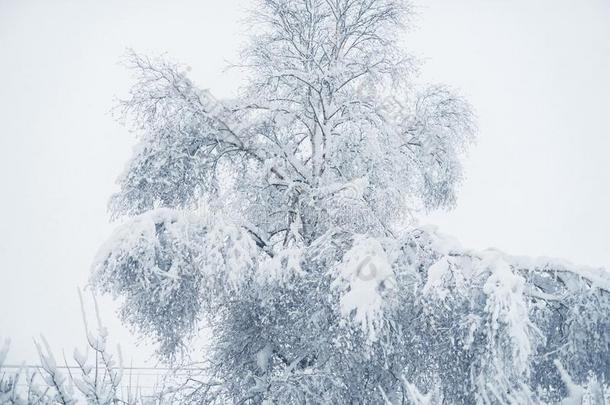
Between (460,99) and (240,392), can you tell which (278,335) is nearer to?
(240,392)

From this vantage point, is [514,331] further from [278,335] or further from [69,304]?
[69,304]

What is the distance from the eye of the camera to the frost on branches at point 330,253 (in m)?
4.65

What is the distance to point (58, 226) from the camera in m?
98.1

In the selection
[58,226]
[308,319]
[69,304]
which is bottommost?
[308,319]

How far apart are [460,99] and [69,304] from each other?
42.4 metres

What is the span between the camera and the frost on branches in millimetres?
4652

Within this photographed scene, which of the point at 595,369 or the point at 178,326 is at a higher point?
the point at 178,326

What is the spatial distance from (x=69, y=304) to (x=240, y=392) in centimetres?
4098

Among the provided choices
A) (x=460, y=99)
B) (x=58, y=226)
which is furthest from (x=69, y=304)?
(x=58, y=226)

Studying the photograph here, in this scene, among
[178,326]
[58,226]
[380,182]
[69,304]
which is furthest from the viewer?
[58,226]

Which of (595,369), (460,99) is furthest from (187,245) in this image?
(460,99)

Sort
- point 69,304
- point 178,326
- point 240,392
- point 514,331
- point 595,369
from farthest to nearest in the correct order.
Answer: point 69,304
point 240,392
point 178,326
point 595,369
point 514,331

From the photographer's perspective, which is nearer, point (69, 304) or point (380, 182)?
point (380, 182)

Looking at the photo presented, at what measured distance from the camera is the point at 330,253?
549 cm
